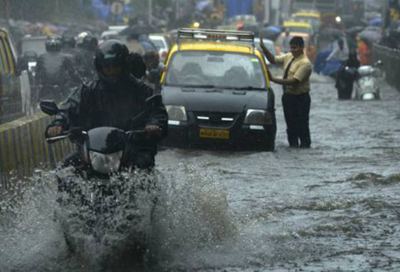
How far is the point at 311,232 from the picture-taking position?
9.30 metres

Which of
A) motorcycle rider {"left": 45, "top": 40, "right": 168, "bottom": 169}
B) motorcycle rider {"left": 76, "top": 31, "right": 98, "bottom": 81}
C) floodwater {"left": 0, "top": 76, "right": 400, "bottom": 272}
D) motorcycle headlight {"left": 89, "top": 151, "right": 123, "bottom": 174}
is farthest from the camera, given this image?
motorcycle rider {"left": 76, "top": 31, "right": 98, "bottom": 81}

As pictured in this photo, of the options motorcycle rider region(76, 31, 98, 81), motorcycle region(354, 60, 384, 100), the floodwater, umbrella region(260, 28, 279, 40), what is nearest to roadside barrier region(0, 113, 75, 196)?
the floodwater

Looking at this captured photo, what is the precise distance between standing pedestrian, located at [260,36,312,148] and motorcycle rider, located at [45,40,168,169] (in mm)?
8509

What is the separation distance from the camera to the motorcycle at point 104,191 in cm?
711

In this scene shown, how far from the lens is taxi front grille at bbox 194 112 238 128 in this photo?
50.6 feet

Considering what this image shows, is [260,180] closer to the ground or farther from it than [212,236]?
closer to the ground

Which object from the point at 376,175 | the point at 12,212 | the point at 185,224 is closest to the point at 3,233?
the point at 12,212

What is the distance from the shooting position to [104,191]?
7223 millimetres

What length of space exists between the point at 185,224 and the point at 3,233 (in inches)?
56.0

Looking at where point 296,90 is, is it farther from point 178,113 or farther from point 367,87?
point 367,87

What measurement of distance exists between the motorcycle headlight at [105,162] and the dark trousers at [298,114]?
31.9 ft

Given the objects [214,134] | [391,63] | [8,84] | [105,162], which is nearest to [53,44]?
Result: [8,84]

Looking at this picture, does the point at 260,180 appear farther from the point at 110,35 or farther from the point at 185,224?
the point at 110,35

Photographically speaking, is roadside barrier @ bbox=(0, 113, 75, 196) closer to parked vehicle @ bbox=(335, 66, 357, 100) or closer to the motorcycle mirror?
the motorcycle mirror
